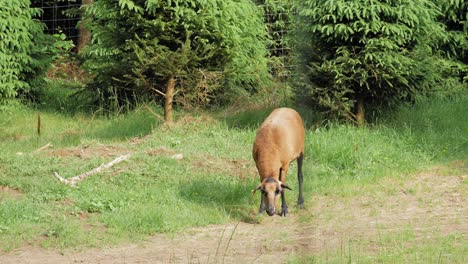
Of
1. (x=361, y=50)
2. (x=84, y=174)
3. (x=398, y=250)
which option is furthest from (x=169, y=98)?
(x=398, y=250)

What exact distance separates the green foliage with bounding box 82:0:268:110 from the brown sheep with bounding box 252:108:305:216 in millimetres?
3830

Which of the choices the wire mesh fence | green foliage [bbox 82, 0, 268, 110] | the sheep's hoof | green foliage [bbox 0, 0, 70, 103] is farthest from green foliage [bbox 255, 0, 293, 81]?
the sheep's hoof

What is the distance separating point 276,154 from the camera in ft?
32.5

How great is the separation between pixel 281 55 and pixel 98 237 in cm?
1099

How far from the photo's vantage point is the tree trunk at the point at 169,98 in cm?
1435

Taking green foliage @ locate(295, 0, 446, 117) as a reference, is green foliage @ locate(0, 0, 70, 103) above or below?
below

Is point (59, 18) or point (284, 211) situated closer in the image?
point (284, 211)

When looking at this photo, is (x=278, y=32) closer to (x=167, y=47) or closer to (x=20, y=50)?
(x=167, y=47)

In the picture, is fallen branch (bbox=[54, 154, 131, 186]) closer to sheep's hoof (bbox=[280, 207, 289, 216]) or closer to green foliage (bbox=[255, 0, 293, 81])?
sheep's hoof (bbox=[280, 207, 289, 216])

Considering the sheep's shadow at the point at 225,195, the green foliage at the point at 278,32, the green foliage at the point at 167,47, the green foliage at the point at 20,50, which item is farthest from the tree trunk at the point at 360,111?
the green foliage at the point at 20,50

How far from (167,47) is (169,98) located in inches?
37.2

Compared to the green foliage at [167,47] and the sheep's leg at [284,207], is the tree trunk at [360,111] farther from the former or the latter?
the sheep's leg at [284,207]

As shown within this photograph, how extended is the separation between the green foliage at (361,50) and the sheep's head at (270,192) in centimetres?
369

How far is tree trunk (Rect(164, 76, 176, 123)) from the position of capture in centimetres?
1435
